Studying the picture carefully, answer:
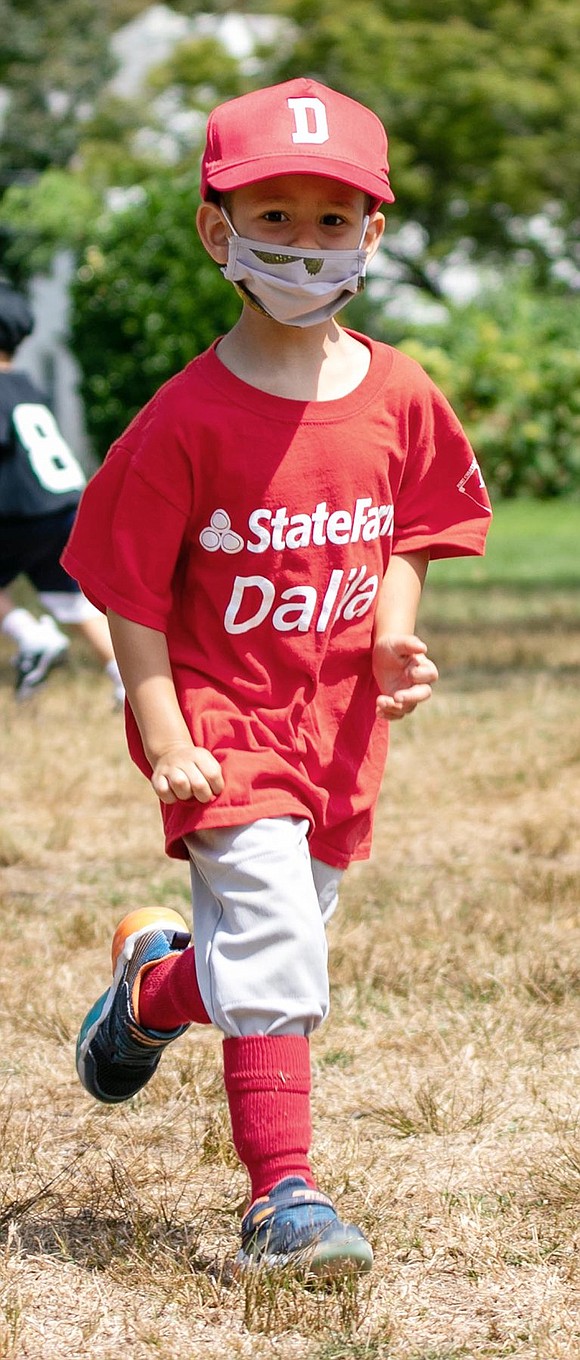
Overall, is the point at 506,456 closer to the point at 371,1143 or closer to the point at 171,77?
the point at 171,77

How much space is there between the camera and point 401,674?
2424 mm

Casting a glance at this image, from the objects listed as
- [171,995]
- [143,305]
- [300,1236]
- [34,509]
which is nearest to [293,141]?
[171,995]

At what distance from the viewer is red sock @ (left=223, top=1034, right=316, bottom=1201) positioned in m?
2.27

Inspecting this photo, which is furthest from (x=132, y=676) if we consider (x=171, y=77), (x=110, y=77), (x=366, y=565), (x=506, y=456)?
(x=110, y=77)

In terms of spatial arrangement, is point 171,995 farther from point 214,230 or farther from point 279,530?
point 214,230

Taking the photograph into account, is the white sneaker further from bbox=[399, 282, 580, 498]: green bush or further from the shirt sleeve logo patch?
bbox=[399, 282, 580, 498]: green bush

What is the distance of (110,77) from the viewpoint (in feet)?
128

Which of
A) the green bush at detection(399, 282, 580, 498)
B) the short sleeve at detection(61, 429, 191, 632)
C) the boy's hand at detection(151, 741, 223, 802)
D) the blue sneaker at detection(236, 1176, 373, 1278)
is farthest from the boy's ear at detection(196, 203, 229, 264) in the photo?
the green bush at detection(399, 282, 580, 498)

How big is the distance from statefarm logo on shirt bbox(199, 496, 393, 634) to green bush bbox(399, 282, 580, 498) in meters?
16.4

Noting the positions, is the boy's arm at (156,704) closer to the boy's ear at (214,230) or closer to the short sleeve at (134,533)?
the short sleeve at (134,533)

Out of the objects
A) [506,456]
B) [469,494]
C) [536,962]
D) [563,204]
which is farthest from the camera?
[563,204]

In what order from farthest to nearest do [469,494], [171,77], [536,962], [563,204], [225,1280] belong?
1. [171,77]
2. [563,204]
3. [536,962]
4. [469,494]
5. [225,1280]

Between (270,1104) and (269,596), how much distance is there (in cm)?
63

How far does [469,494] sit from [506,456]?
17320 mm
